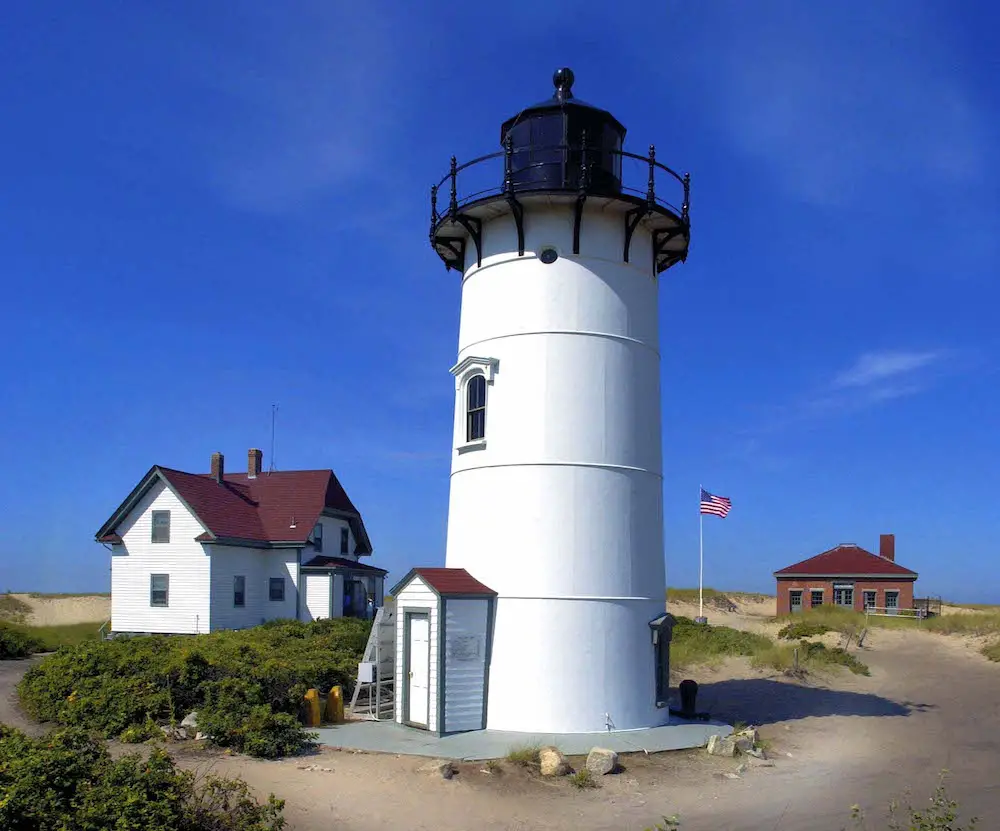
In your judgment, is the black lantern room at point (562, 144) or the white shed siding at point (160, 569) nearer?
the black lantern room at point (562, 144)

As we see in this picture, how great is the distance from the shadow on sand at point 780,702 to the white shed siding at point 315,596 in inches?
566

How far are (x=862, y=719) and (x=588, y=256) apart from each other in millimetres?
10840

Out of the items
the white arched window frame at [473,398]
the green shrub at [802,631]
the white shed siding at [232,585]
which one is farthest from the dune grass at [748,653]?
the white shed siding at [232,585]

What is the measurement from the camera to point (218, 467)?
3416 centimetres

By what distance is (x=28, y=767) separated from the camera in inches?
327

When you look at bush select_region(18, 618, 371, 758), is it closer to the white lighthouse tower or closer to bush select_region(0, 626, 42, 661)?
the white lighthouse tower

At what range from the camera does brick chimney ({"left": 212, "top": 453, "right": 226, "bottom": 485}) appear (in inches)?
1337

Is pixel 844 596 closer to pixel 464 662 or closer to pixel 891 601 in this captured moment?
pixel 891 601

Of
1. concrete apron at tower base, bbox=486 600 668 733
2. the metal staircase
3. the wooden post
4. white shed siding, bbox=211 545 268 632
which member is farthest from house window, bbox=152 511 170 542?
concrete apron at tower base, bbox=486 600 668 733

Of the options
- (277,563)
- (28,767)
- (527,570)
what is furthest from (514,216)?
(277,563)

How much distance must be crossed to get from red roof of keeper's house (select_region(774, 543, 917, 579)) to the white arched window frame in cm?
3634

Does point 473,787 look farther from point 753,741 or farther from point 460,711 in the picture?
point 753,741

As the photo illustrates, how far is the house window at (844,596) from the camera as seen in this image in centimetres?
4681

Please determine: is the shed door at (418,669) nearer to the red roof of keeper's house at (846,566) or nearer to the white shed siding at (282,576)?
the white shed siding at (282,576)
